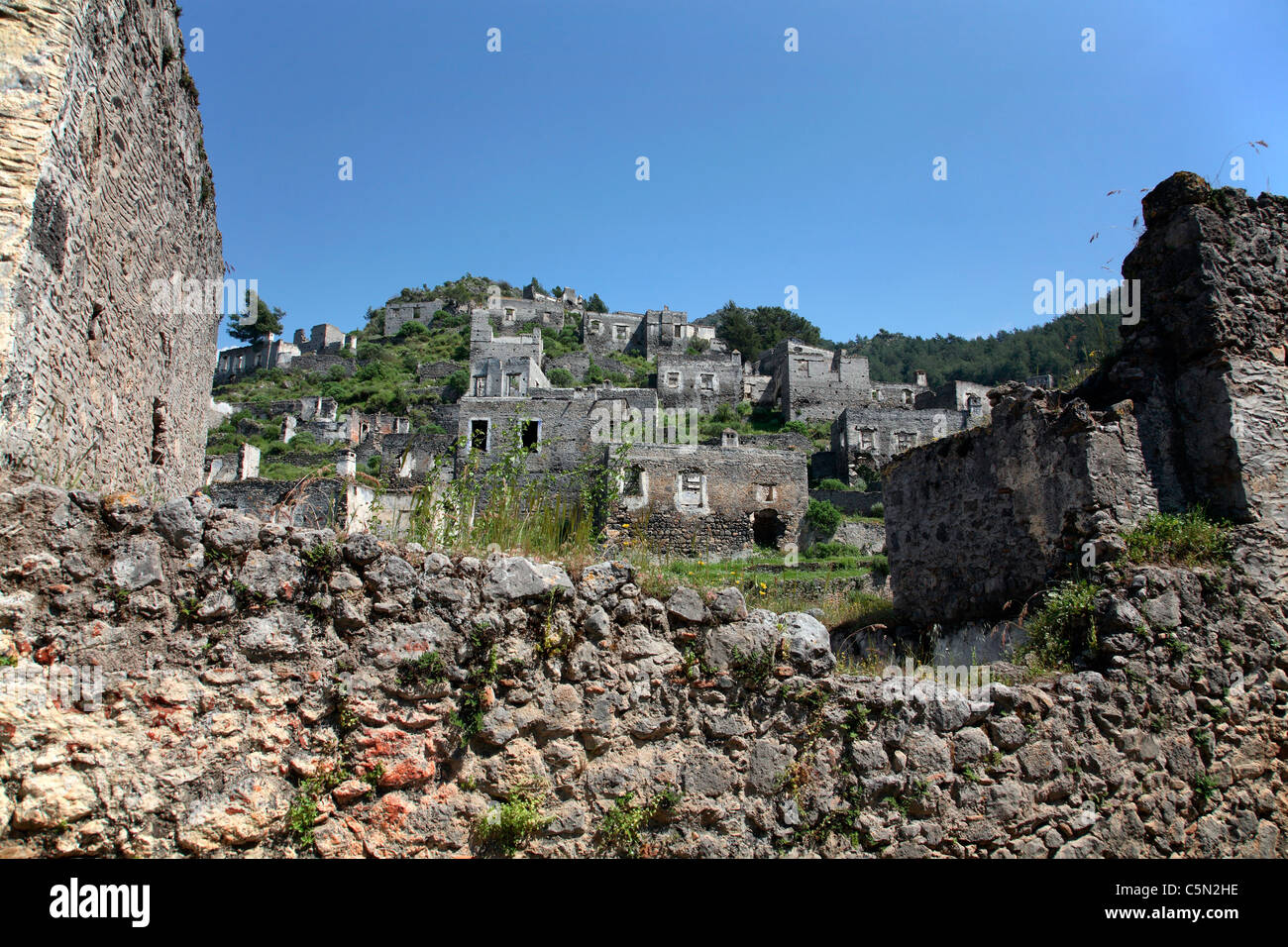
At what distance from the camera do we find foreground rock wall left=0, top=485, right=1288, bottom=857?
318 cm

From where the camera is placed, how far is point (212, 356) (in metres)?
9.55

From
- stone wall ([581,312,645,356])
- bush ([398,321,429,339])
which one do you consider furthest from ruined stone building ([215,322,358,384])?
stone wall ([581,312,645,356])

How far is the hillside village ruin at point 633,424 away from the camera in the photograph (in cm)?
2195

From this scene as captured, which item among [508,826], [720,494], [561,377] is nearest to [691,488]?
[720,494]

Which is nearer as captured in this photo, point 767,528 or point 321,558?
point 321,558

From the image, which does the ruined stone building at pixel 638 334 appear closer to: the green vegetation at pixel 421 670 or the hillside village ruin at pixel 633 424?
the hillside village ruin at pixel 633 424

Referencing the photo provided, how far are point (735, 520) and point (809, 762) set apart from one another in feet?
77.9

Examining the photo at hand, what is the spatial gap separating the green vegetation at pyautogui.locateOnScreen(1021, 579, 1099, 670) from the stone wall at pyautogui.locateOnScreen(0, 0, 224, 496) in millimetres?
6834

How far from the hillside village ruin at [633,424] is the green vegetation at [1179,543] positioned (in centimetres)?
232

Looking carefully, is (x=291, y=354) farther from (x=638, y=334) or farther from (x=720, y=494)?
(x=720, y=494)

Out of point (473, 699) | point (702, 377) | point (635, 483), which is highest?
point (702, 377)

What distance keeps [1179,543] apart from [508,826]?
570 cm

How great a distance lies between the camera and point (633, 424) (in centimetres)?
3066

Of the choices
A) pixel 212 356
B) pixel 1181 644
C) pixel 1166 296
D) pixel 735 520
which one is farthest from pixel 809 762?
pixel 735 520
